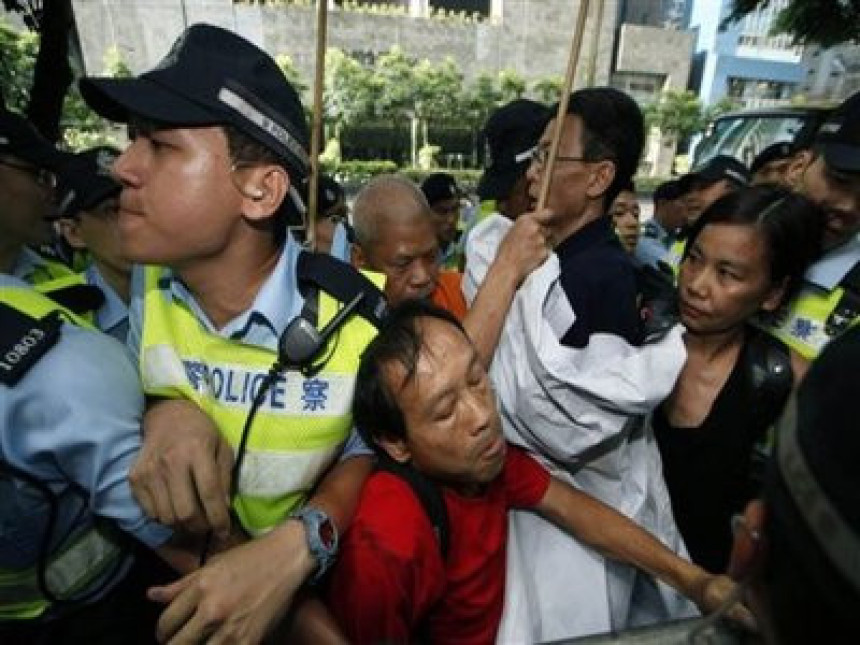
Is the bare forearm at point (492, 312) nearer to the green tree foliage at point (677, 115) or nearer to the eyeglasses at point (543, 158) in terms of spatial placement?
the eyeglasses at point (543, 158)

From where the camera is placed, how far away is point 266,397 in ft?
4.47

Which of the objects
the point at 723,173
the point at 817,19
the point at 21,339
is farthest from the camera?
the point at 817,19

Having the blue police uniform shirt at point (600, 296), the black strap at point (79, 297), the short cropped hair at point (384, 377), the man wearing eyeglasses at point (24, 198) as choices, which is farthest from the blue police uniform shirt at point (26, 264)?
the blue police uniform shirt at point (600, 296)

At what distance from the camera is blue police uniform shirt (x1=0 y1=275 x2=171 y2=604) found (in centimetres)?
101

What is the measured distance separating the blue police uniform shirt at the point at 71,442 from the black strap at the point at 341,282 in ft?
1.58

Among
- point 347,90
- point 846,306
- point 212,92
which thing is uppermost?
point 347,90

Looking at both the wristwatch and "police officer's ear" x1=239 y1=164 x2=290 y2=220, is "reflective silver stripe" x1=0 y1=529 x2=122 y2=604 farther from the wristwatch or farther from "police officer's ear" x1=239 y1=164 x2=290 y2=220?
"police officer's ear" x1=239 y1=164 x2=290 y2=220

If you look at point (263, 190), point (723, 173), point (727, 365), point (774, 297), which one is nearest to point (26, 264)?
point (263, 190)

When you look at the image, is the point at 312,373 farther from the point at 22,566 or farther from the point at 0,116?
the point at 0,116

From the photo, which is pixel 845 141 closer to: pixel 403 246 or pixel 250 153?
pixel 403 246

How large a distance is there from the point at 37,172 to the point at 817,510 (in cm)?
271

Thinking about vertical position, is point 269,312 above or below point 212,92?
below

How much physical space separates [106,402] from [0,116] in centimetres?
195

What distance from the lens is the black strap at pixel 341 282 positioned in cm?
143
